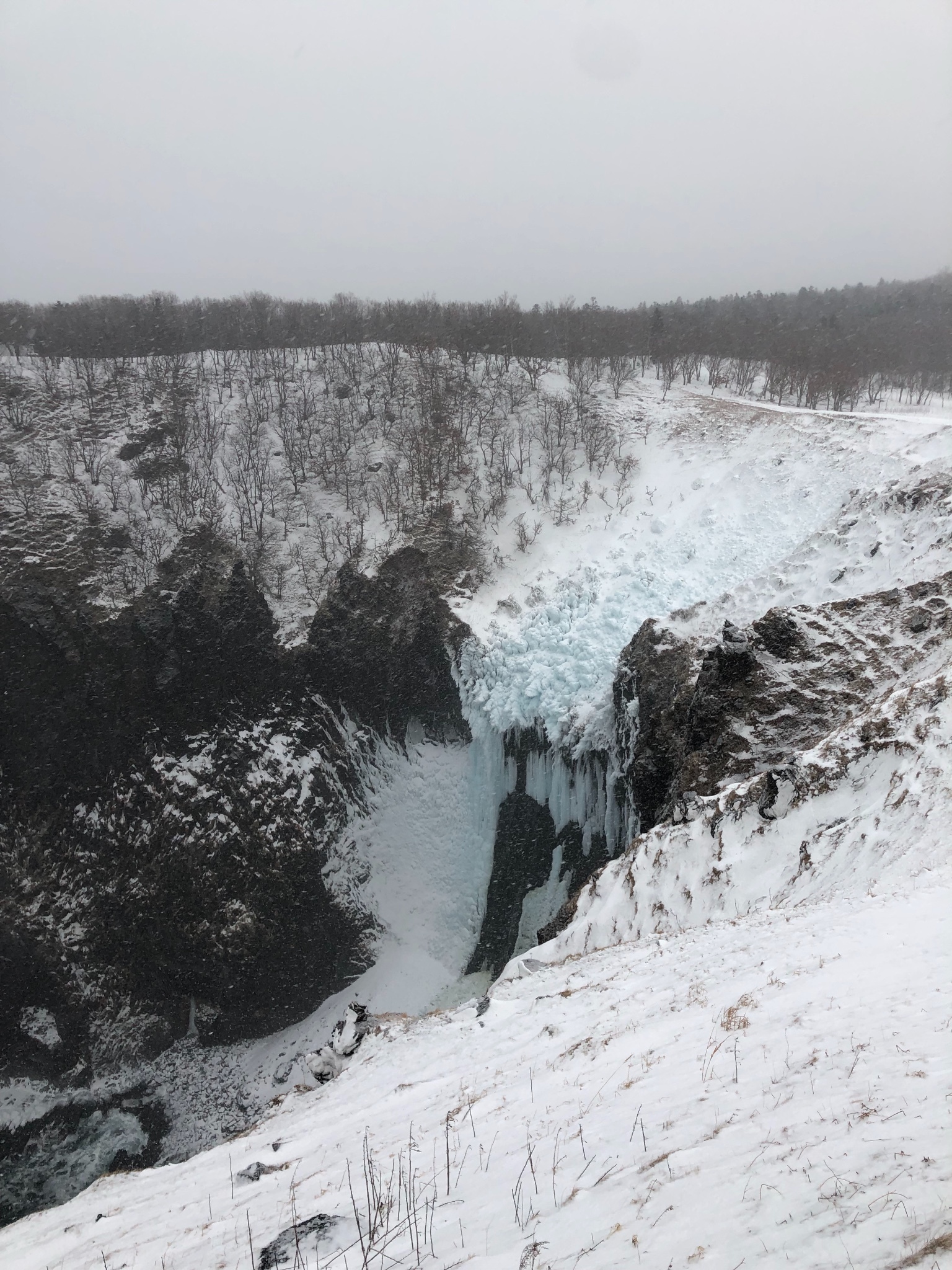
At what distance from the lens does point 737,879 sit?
10047 millimetres

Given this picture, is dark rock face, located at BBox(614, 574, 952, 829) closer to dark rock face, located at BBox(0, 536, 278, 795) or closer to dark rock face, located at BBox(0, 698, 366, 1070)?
dark rock face, located at BBox(0, 698, 366, 1070)

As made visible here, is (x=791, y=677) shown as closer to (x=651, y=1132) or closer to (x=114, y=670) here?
(x=651, y=1132)

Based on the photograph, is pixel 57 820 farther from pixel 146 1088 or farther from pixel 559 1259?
pixel 559 1259

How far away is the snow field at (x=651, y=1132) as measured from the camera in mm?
3057

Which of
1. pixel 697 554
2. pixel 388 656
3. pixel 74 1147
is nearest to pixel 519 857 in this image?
pixel 388 656

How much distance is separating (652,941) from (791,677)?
8.11 metres

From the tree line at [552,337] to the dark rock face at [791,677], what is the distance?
28608 millimetres

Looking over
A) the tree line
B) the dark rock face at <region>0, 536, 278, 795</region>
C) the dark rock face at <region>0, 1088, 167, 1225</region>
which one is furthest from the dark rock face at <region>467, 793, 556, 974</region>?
the tree line

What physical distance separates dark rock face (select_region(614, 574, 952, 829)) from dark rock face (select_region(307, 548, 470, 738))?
36.6ft

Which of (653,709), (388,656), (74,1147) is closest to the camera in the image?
(653,709)

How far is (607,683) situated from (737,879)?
1228cm

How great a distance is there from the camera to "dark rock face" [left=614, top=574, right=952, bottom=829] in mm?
13523

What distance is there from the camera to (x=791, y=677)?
14500 millimetres

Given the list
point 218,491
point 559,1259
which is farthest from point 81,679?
point 559,1259
